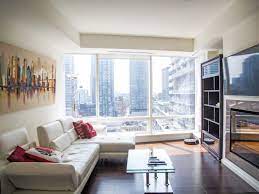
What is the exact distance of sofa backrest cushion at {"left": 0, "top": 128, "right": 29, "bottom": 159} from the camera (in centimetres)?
278

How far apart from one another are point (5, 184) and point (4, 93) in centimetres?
125

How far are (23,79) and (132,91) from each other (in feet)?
11.1

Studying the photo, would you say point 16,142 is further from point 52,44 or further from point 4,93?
point 52,44

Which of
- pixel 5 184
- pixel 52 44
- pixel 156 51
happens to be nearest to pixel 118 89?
pixel 156 51

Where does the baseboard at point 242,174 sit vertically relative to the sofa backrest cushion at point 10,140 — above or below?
below

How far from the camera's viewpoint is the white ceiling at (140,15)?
363cm

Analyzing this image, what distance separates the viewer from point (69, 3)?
3.63 m

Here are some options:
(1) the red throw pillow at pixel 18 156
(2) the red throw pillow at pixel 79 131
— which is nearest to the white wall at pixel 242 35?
(2) the red throw pillow at pixel 79 131

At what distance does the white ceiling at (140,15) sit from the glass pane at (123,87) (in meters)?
1.23

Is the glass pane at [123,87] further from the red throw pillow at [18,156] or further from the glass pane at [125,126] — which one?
the red throw pillow at [18,156]

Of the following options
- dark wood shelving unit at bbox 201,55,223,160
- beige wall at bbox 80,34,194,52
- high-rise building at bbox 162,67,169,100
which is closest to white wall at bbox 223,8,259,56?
dark wood shelving unit at bbox 201,55,223,160

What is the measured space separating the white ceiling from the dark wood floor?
2763 millimetres

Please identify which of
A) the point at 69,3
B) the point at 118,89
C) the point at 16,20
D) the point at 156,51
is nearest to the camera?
the point at 16,20

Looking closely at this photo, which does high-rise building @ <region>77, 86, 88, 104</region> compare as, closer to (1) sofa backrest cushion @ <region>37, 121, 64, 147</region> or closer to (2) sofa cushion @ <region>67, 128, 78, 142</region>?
(2) sofa cushion @ <region>67, 128, 78, 142</region>
